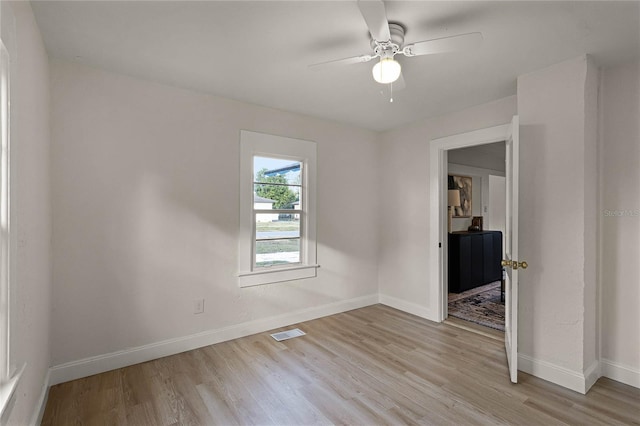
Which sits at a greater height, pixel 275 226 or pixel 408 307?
pixel 275 226

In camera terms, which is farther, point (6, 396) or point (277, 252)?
point (277, 252)

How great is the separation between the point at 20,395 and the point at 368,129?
13.1 ft

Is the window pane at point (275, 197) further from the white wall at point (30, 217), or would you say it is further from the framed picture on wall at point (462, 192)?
the framed picture on wall at point (462, 192)

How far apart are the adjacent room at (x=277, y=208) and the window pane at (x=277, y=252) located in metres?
0.03

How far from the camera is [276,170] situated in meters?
3.59

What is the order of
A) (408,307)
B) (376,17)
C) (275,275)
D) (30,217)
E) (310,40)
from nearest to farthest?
(376,17)
(30,217)
(310,40)
(275,275)
(408,307)

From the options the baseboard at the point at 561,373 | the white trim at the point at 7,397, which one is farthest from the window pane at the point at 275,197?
the baseboard at the point at 561,373

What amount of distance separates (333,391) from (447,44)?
235 centimetres

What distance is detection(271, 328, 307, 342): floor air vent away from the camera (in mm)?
3239

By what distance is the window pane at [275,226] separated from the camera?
3.47 meters

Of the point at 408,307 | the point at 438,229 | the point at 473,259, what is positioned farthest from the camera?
the point at 473,259

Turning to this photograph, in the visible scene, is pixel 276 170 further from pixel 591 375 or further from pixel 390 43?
pixel 591 375

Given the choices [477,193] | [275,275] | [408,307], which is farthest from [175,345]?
[477,193]

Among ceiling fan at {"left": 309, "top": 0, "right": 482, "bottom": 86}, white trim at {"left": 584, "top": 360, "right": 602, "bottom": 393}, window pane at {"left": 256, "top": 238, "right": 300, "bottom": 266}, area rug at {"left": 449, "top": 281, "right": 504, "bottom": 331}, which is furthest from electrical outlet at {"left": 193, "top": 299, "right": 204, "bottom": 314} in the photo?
white trim at {"left": 584, "top": 360, "right": 602, "bottom": 393}
